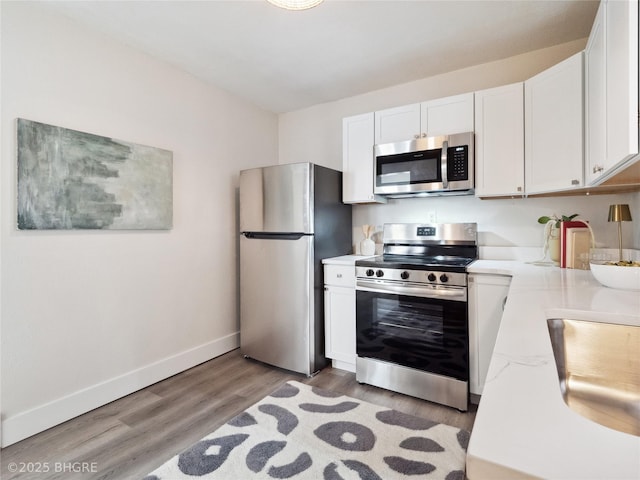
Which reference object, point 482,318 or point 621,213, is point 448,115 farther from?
point 482,318

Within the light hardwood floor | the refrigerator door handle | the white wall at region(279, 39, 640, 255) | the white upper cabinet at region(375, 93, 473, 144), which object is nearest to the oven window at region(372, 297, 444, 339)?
the light hardwood floor

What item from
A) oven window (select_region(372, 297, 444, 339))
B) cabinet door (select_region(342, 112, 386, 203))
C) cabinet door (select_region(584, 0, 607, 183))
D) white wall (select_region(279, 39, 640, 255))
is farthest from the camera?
cabinet door (select_region(342, 112, 386, 203))

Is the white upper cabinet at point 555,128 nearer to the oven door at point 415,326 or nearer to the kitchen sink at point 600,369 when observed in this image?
the oven door at point 415,326

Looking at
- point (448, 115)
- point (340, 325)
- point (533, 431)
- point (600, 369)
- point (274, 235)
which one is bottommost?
point (340, 325)


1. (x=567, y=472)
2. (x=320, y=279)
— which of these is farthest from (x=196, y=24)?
(x=567, y=472)

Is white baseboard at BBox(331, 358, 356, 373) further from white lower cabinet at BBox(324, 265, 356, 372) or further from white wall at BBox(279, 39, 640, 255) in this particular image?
white wall at BBox(279, 39, 640, 255)

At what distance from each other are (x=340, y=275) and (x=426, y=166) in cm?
111

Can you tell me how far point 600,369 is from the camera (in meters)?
0.96

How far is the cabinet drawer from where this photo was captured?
8.45 feet

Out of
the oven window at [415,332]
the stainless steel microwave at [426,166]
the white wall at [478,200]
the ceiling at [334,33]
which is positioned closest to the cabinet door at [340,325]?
the oven window at [415,332]

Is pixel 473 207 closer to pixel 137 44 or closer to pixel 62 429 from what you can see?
pixel 137 44

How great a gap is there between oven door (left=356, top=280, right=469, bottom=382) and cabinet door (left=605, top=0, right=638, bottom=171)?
1.12 m

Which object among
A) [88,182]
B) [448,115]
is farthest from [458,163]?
[88,182]

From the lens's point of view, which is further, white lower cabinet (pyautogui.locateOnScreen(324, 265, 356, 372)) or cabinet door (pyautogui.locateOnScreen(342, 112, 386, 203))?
cabinet door (pyautogui.locateOnScreen(342, 112, 386, 203))
